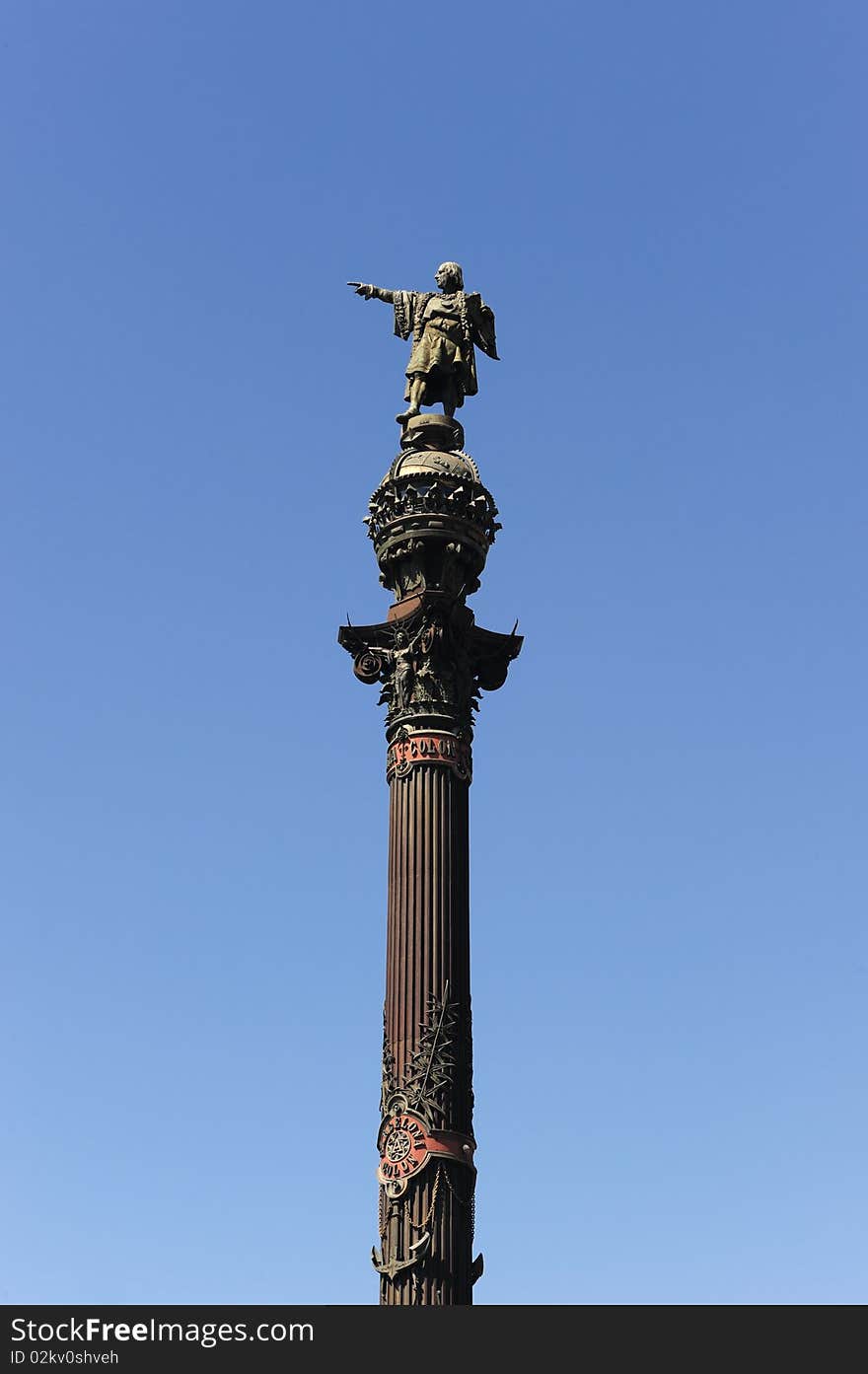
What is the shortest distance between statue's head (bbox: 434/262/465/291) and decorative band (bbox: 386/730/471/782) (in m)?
11.5

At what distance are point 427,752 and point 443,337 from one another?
34.3ft

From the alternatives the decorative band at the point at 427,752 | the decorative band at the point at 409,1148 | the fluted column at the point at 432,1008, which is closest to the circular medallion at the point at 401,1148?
the decorative band at the point at 409,1148

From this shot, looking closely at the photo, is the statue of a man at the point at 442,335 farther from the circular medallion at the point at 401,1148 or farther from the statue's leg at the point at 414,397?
the circular medallion at the point at 401,1148

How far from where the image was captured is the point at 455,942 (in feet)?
141

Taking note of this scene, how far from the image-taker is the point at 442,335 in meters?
49.3

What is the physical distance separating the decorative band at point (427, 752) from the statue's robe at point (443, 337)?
8445 millimetres

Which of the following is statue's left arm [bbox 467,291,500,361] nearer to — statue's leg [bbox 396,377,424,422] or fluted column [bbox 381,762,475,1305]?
statue's leg [bbox 396,377,424,422]

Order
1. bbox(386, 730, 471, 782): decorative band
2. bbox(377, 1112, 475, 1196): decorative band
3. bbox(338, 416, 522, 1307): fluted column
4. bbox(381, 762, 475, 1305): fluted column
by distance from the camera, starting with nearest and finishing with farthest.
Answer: bbox(381, 762, 475, 1305): fluted column → bbox(338, 416, 522, 1307): fluted column → bbox(377, 1112, 475, 1196): decorative band → bbox(386, 730, 471, 782): decorative band

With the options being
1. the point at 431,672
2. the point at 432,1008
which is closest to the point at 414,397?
the point at 431,672

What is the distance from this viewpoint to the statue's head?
5012cm

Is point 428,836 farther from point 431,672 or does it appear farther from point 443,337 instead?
point 443,337

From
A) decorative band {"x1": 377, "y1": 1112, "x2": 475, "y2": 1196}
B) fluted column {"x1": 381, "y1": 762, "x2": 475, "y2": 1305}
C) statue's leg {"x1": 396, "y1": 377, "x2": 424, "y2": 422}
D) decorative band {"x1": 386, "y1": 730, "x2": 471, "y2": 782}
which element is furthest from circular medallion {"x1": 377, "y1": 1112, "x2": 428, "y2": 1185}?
statue's leg {"x1": 396, "y1": 377, "x2": 424, "y2": 422}
